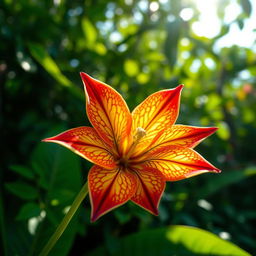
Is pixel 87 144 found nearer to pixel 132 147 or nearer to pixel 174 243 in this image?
pixel 132 147

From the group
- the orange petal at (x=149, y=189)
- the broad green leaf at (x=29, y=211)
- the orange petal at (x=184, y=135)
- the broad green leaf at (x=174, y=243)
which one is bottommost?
the broad green leaf at (x=174, y=243)

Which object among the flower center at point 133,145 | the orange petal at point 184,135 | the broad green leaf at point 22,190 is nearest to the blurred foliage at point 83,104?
the broad green leaf at point 22,190

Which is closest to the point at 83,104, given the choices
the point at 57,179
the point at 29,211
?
the point at 57,179

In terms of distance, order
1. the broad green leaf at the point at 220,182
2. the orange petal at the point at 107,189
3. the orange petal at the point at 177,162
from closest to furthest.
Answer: the orange petal at the point at 107,189 < the orange petal at the point at 177,162 < the broad green leaf at the point at 220,182

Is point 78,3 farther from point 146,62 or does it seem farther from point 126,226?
point 126,226

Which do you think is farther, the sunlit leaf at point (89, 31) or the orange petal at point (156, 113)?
the sunlit leaf at point (89, 31)

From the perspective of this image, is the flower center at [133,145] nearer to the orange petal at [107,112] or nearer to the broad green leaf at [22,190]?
the orange petal at [107,112]

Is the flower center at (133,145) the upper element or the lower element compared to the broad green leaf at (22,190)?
upper
